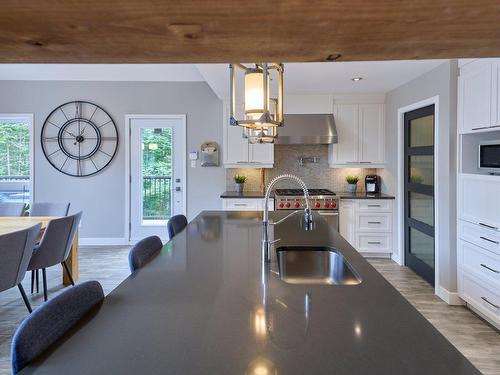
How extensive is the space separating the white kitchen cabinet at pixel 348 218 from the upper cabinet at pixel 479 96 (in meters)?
1.92

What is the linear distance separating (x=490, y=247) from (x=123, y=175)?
195 inches

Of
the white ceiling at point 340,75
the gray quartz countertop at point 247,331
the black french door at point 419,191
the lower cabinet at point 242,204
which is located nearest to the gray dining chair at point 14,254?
the gray quartz countertop at point 247,331

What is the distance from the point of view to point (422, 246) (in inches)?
164

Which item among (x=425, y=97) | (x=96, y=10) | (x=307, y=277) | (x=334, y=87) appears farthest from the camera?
(x=334, y=87)

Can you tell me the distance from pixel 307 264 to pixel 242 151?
11.2 feet

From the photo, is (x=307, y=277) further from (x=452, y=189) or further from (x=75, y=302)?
(x=452, y=189)

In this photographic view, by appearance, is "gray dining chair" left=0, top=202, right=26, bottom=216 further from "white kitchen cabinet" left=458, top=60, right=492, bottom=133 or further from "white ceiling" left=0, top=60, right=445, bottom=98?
"white kitchen cabinet" left=458, top=60, right=492, bottom=133

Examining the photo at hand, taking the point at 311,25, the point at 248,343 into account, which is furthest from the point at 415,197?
the point at 311,25

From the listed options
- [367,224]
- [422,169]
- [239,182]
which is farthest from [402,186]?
[239,182]

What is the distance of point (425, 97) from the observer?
3.92m

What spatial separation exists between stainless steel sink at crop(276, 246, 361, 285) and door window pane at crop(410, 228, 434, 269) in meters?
2.52

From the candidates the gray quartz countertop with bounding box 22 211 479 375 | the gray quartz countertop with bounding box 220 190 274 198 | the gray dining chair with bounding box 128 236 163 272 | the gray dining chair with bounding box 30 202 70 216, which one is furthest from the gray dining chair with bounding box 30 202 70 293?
the gray quartz countertop with bounding box 22 211 479 375

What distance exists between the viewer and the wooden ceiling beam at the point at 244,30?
13.8 inches

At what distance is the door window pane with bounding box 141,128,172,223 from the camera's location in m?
5.70
